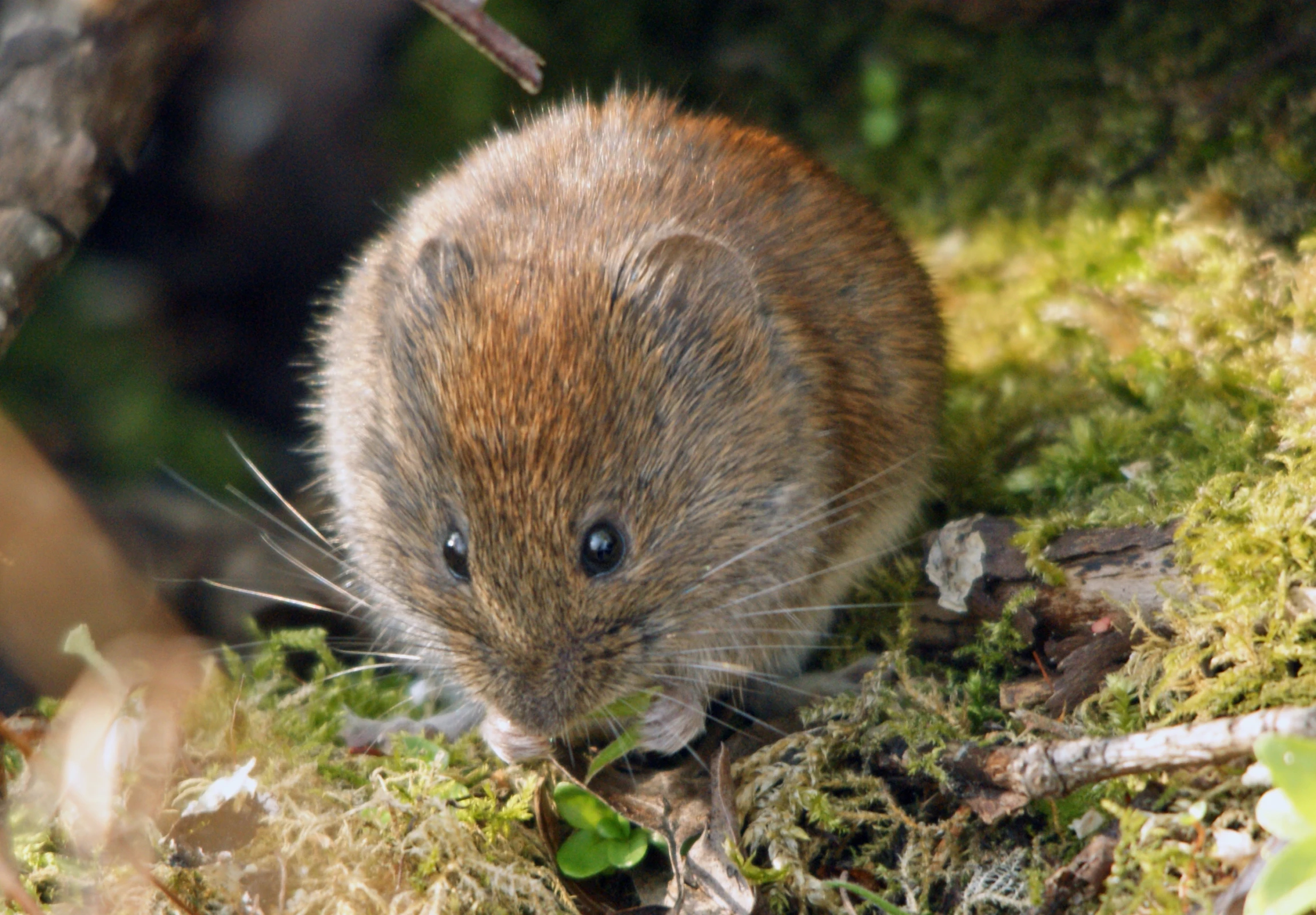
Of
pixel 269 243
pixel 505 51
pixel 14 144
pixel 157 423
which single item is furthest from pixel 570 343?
pixel 269 243

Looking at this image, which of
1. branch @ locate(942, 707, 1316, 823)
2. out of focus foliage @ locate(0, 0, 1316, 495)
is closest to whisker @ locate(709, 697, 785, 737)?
branch @ locate(942, 707, 1316, 823)

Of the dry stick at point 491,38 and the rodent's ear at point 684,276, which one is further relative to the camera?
the rodent's ear at point 684,276

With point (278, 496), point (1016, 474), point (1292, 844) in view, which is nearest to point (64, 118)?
point (278, 496)

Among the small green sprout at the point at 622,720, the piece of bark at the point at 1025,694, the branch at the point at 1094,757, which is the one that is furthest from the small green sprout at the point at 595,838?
the piece of bark at the point at 1025,694

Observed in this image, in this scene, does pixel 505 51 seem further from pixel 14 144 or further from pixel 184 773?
pixel 184 773

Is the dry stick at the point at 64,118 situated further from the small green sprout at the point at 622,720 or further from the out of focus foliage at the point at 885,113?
the small green sprout at the point at 622,720

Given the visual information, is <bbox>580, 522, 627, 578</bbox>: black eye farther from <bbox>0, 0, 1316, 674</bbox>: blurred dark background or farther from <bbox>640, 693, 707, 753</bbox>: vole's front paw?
<bbox>0, 0, 1316, 674</bbox>: blurred dark background
